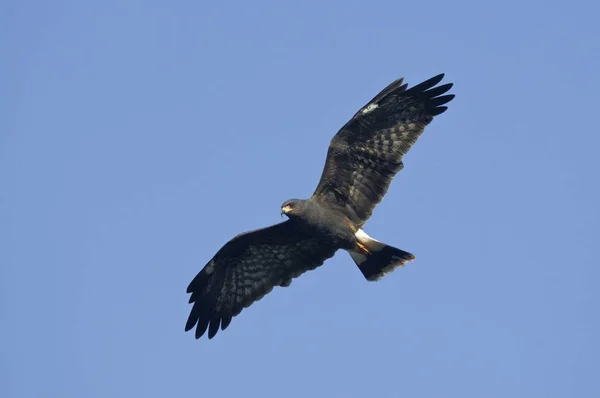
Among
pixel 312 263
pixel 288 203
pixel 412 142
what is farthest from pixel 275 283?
pixel 412 142

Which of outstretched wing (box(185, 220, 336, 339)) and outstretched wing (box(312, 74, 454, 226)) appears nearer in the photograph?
outstretched wing (box(312, 74, 454, 226))

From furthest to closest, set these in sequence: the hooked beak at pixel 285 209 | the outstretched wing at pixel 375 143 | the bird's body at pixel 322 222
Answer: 1. the outstretched wing at pixel 375 143
2. the bird's body at pixel 322 222
3. the hooked beak at pixel 285 209

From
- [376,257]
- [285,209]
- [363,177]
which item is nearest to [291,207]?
[285,209]

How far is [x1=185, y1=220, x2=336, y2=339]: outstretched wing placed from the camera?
54.3 feet

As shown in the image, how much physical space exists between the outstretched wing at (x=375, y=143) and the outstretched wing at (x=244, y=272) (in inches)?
37.3

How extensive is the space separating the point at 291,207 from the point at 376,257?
1428mm

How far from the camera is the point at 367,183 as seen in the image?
15906 millimetres

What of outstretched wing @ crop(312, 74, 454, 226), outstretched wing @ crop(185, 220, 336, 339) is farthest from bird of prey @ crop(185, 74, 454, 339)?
outstretched wing @ crop(185, 220, 336, 339)

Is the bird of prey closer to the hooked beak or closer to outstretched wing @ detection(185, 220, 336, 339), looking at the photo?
the hooked beak

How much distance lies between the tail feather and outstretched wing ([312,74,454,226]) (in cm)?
30

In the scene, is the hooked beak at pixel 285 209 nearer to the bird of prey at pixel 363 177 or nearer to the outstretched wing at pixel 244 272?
the bird of prey at pixel 363 177

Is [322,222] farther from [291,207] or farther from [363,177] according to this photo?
[363,177]

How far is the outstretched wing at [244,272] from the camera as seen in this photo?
54.3ft

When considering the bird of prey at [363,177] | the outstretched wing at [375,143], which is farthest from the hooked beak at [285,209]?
the outstretched wing at [375,143]
